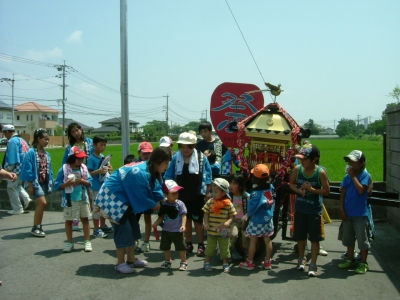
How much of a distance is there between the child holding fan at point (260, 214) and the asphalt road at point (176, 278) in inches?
8.3

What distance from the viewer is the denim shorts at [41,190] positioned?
24.1 feet

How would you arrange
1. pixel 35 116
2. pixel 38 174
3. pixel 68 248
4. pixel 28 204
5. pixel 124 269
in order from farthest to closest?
1. pixel 35 116
2. pixel 28 204
3. pixel 38 174
4. pixel 68 248
5. pixel 124 269

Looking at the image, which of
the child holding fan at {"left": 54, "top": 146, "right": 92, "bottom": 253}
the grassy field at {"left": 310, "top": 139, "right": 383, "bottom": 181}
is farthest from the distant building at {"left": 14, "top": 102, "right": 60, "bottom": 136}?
the child holding fan at {"left": 54, "top": 146, "right": 92, "bottom": 253}

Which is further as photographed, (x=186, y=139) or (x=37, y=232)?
(x=37, y=232)

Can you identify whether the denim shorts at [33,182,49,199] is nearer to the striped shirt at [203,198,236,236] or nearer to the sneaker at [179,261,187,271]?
the sneaker at [179,261,187,271]

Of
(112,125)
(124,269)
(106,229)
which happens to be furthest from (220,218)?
(112,125)

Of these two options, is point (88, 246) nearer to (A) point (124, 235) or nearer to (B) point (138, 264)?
(B) point (138, 264)

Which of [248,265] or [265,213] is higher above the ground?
[265,213]

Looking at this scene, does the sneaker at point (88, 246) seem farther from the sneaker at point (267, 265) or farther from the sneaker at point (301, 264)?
the sneaker at point (301, 264)

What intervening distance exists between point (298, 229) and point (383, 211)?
3503 millimetres

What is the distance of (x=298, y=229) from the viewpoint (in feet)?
18.3

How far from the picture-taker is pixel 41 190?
743 centimetres

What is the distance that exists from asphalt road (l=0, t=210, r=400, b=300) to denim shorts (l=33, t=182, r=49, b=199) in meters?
0.85

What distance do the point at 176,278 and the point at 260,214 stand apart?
1295 millimetres
